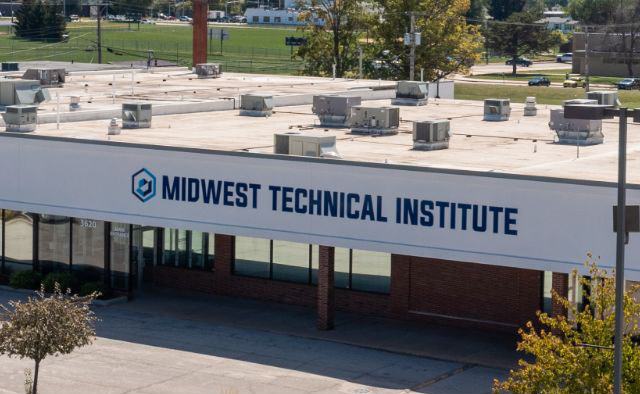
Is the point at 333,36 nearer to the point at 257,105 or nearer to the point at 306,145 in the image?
the point at 257,105

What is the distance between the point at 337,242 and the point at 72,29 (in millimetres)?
140131

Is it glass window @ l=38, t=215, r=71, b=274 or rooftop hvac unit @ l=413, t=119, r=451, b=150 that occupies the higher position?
rooftop hvac unit @ l=413, t=119, r=451, b=150

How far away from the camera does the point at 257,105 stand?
54.2 meters

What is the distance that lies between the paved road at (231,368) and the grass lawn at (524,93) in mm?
60068

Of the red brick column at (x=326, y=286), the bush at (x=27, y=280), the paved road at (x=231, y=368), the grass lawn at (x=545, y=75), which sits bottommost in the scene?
the paved road at (x=231, y=368)

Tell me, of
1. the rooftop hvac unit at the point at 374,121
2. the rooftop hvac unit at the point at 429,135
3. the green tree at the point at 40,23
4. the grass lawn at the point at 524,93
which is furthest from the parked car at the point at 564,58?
the rooftop hvac unit at the point at 429,135

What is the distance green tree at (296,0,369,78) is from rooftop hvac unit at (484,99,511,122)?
50.6 metres

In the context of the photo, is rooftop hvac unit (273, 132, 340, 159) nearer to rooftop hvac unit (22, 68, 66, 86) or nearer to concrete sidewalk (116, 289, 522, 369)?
concrete sidewalk (116, 289, 522, 369)

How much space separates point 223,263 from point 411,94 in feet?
61.0

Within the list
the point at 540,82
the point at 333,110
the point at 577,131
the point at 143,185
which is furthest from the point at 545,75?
the point at 143,185

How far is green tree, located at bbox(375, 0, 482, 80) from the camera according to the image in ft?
320

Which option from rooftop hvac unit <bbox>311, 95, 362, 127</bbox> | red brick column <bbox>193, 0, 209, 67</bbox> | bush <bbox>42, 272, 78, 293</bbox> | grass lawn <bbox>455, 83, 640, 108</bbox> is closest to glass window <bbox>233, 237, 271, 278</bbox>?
bush <bbox>42, 272, 78, 293</bbox>

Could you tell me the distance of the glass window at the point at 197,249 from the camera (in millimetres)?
45812

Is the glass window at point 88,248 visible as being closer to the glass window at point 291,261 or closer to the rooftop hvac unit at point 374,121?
the glass window at point 291,261
